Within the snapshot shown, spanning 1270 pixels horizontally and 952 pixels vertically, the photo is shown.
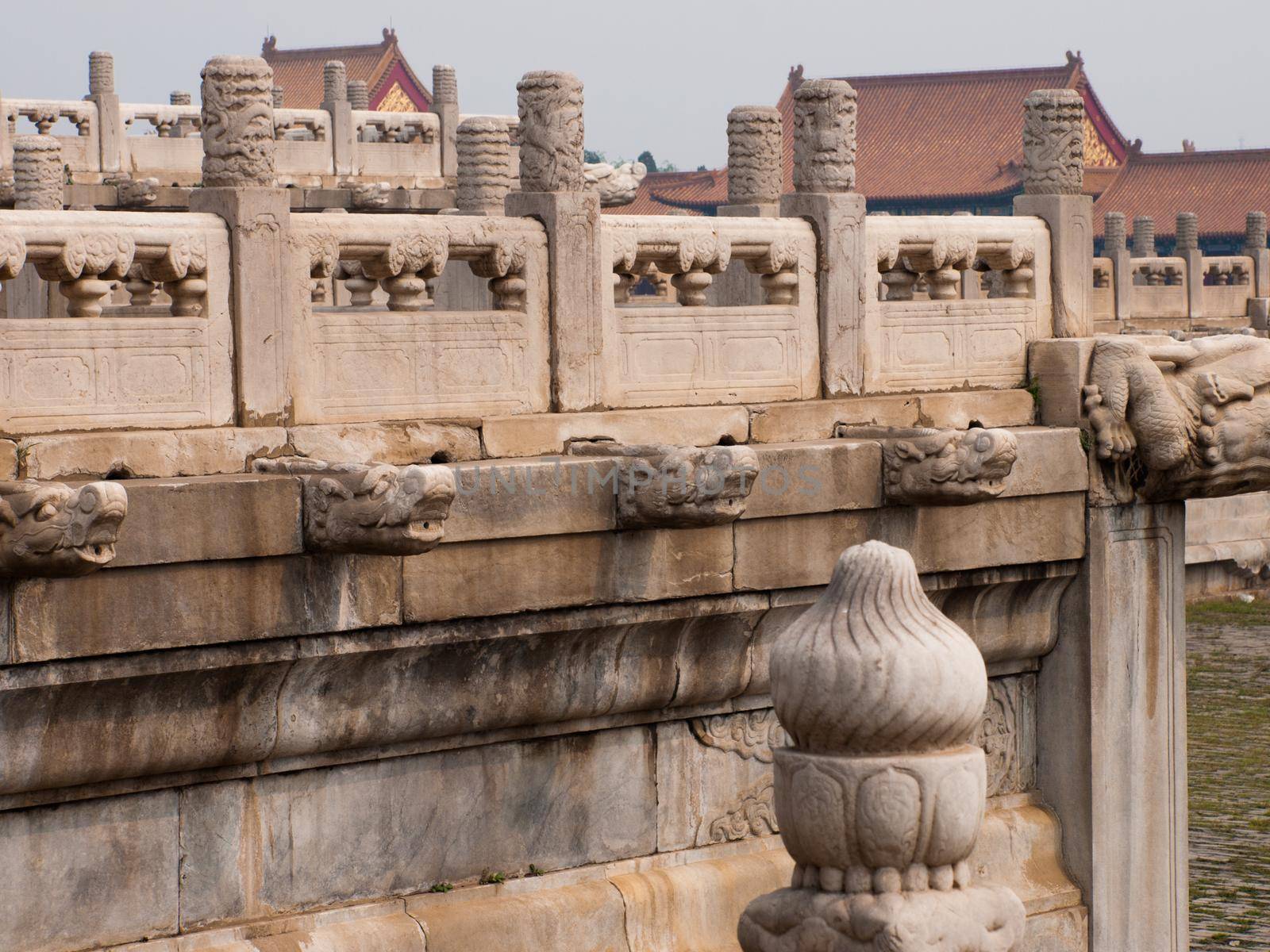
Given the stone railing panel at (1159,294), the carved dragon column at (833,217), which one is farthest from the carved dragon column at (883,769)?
the stone railing panel at (1159,294)

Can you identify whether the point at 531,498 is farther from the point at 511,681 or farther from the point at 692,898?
the point at 692,898

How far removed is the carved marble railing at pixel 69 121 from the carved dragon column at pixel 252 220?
18058 millimetres

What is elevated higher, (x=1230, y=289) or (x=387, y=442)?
(x=1230, y=289)

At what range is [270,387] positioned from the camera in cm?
743

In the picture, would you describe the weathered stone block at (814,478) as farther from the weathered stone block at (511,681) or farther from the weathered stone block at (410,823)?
the weathered stone block at (410,823)

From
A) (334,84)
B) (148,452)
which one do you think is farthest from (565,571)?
(334,84)

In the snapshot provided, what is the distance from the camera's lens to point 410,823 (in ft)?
25.3

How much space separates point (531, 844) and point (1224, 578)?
709 inches

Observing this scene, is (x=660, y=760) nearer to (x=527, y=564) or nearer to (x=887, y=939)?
(x=527, y=564)

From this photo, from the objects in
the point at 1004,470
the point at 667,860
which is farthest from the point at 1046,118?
the point at 667,860

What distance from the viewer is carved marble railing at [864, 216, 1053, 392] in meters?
9.27

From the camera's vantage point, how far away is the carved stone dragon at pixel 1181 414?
9289 mm

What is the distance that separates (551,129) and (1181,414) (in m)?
3.21

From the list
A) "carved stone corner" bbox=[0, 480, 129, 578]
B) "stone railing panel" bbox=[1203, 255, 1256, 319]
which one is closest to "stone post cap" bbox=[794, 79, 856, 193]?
"carved stone corner" bbox=[0, 480, 129, 578]
